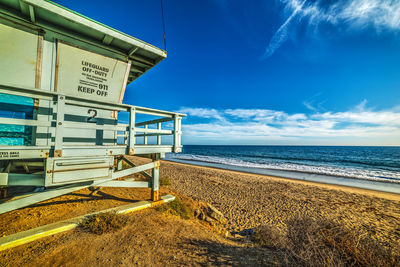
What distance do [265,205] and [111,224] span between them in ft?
23.6

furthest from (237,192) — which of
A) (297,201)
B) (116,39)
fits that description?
(116,39)

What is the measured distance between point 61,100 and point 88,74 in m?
2.27

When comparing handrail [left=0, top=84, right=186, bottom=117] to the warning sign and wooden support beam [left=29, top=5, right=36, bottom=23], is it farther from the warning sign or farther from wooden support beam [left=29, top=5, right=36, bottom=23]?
wooden support beam [left=29, top=5, right=36, bottom=23]

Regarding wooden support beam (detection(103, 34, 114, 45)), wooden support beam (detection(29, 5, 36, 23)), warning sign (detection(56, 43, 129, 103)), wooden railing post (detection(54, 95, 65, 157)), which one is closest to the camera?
wooden railing post (detection(54, 95, 65, 157))

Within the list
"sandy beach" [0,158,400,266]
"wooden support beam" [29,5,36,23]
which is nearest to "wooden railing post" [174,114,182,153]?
"sandy beach" [0,158,400,266]

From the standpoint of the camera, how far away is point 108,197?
20.6ft

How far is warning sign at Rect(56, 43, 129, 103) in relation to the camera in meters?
4.76

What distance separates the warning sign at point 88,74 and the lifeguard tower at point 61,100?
0.02 m

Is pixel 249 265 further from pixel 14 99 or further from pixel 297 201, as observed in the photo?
pixel 297 201

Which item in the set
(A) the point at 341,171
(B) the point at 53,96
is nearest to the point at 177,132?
(B) the point at 53,96

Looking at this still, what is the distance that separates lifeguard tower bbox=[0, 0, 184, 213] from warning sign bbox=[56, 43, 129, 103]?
0.02 meters

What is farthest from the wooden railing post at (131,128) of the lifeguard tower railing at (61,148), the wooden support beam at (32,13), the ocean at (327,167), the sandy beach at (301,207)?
→ the ocean at (327,167)

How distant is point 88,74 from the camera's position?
5.14 metres

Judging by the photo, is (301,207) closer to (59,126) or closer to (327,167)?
(59,126)
